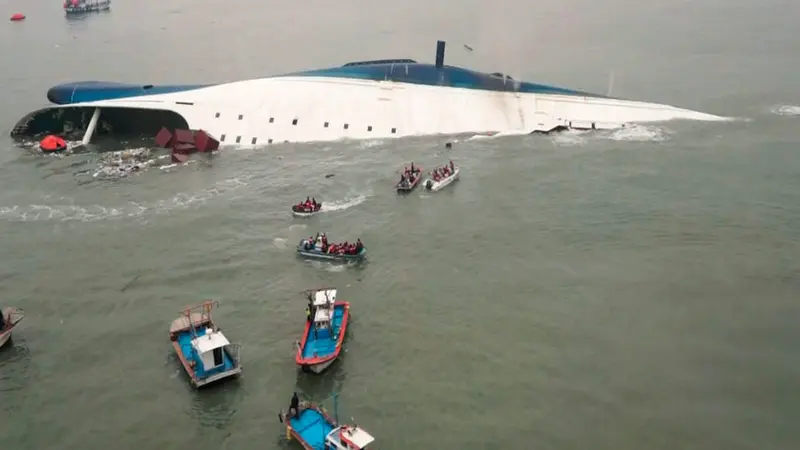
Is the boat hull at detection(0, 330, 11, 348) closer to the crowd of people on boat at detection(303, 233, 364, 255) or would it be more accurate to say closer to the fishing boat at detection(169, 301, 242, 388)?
the fishing boat at detection(169, 301, 242, 388)

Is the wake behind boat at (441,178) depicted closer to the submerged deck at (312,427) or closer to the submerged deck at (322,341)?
the submerged deck at (322,341)

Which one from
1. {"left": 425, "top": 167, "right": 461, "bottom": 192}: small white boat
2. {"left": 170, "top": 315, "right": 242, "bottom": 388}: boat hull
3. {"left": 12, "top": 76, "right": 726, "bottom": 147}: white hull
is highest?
{"left": 12, "top": 76, "right": 726, "bottom": 147}: white hull

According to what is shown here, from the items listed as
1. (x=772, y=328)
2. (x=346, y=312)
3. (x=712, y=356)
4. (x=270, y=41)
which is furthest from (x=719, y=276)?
(x=270, y=41)

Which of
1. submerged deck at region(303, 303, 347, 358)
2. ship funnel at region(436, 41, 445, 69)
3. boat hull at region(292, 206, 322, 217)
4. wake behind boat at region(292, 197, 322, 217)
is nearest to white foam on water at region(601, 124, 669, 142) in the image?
ship funnel at region(436, 41, 445, 69)

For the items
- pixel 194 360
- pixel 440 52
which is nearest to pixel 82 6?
pixel 440 52

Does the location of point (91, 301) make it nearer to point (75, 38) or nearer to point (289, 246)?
point (289, 246)

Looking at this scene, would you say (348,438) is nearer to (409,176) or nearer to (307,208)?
(307,208)
